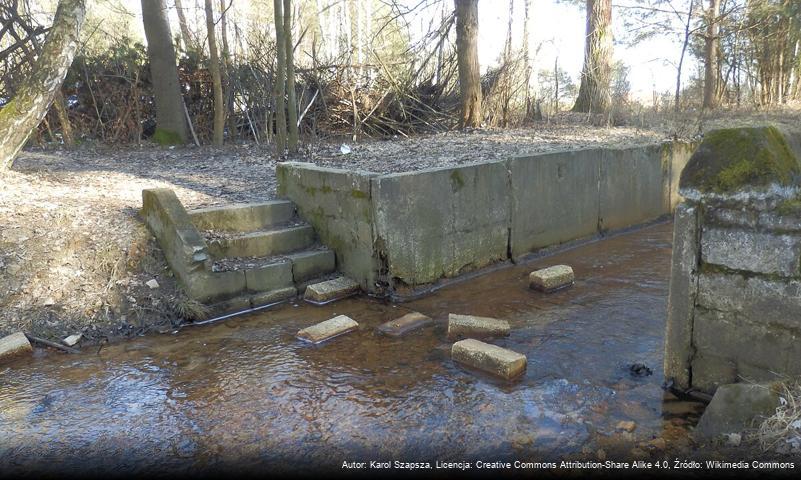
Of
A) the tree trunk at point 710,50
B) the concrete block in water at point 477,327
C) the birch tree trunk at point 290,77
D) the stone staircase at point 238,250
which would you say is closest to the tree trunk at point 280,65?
the birch tree trunk at point 290,77

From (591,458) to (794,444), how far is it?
952mm

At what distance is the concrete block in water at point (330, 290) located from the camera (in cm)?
610

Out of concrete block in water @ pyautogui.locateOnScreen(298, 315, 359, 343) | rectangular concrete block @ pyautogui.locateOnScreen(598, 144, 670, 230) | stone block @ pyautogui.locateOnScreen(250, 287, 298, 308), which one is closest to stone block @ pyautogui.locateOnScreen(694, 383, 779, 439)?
concrete block in water @ pyautogui.locateOnScreen(298, 315, 359, 343)

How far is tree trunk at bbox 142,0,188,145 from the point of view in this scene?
11.2m

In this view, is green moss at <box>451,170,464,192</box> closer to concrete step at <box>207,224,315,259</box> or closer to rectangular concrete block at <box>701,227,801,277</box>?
concrete step at <box>207,224,315,259</box>

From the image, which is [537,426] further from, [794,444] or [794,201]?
[794,201]

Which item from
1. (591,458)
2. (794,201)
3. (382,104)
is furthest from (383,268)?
(382,104)

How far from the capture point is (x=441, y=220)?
254 inches

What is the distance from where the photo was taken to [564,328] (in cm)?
515

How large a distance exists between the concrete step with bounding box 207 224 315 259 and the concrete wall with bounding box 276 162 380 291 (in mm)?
210

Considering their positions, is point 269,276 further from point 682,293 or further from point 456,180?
point 682,293

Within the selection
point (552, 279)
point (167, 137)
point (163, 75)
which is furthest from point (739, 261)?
point (163, 75)

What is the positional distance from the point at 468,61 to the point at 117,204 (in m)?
7.08

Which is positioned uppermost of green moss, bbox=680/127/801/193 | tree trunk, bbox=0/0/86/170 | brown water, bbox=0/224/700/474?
tree trunk, bbox=0/0/86/170
